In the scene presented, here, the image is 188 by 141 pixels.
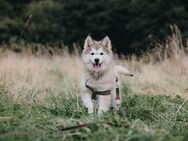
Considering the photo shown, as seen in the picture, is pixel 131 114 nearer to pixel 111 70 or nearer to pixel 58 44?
pixel 111 70

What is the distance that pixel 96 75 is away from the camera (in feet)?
23.1

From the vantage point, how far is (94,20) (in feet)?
66.6

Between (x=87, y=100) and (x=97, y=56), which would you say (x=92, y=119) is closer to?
(x=87, y=100)

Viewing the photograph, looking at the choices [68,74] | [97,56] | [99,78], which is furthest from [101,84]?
[68,74]

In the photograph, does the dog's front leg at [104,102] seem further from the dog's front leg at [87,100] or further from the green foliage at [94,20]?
the green foliage at [94,20]

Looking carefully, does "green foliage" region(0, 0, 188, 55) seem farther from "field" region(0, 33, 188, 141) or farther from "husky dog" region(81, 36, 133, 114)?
"husky dog" region(81, 36, 133, 114)

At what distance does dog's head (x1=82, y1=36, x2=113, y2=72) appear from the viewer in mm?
7117

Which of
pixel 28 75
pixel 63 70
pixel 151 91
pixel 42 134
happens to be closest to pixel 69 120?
pixel 42 134

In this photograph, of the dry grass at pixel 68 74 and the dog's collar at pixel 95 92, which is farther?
the dry grass at pixel 68 74

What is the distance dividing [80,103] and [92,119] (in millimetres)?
1469

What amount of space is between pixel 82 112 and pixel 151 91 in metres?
3.08

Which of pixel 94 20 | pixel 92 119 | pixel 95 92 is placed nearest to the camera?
pixel 92 119

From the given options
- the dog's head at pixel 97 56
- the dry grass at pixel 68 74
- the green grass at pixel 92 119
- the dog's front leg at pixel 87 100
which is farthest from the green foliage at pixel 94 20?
the dog's front leg at pixel 87 100

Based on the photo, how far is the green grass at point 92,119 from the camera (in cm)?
459
